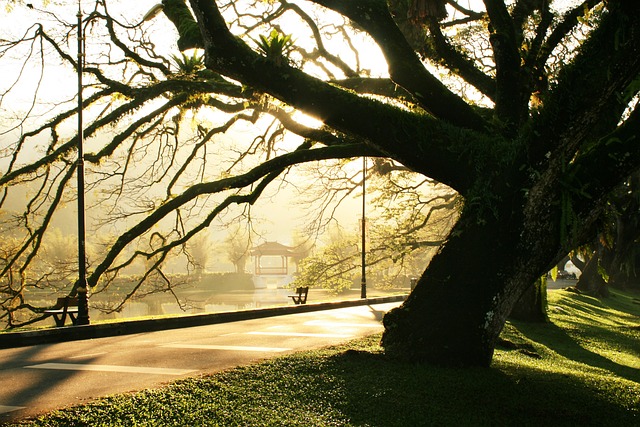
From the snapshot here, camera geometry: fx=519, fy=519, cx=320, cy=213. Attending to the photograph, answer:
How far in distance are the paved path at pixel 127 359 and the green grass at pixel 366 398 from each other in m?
0.75

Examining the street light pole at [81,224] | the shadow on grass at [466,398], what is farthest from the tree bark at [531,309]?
the street light pole at [81,224]

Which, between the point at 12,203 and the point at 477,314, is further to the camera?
the point at 12,203

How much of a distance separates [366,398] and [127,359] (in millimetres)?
4467

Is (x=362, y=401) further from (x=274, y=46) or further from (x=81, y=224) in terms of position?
(x=81, y=224)

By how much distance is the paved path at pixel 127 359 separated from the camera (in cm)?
587

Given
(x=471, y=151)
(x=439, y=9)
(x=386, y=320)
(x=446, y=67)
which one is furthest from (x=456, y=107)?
(x=386, y=320)

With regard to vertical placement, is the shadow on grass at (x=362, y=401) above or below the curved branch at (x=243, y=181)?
below

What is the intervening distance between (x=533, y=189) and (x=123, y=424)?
5584 millimetres

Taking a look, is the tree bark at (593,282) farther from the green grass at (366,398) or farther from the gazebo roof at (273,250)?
the gazebo roof at (273,250)

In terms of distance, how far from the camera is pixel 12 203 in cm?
13988

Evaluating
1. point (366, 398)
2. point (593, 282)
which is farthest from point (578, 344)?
point (593, 282)

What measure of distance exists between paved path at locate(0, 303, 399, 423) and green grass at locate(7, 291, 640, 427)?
2.47 feet

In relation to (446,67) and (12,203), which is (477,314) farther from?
(12,203)

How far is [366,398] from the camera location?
212 inches
